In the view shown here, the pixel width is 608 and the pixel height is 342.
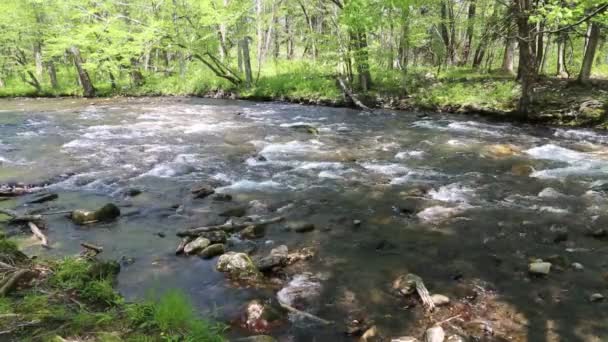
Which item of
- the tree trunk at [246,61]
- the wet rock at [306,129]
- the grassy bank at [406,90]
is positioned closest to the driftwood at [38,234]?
the wet rock at [306,129]

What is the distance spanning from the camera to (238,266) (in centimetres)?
562

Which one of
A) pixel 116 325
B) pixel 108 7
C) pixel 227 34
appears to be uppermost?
pixel 108 7

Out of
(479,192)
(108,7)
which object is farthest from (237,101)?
(479,192)

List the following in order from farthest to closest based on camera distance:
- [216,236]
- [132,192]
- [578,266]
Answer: [132,192], [216,236], [578,266]

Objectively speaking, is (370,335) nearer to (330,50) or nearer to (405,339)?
(405,339)

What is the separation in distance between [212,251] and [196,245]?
284 mm

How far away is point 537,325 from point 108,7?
3198cm

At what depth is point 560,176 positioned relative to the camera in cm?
978


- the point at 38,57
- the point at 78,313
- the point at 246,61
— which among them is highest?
the point at 38,57

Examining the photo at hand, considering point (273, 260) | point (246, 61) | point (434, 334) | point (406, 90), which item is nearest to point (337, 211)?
point (273, 260)

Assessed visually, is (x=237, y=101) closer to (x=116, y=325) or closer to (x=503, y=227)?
(x=503, y=227)

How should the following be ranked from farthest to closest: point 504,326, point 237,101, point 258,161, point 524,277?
point 237,101 → point 258,161 → point 524,277 → point 504,326

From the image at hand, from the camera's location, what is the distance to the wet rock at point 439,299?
4.86m

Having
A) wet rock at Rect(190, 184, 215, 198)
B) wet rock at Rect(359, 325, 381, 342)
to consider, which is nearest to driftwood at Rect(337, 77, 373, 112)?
wet rock at Rect(190, 184, 215, 198)
